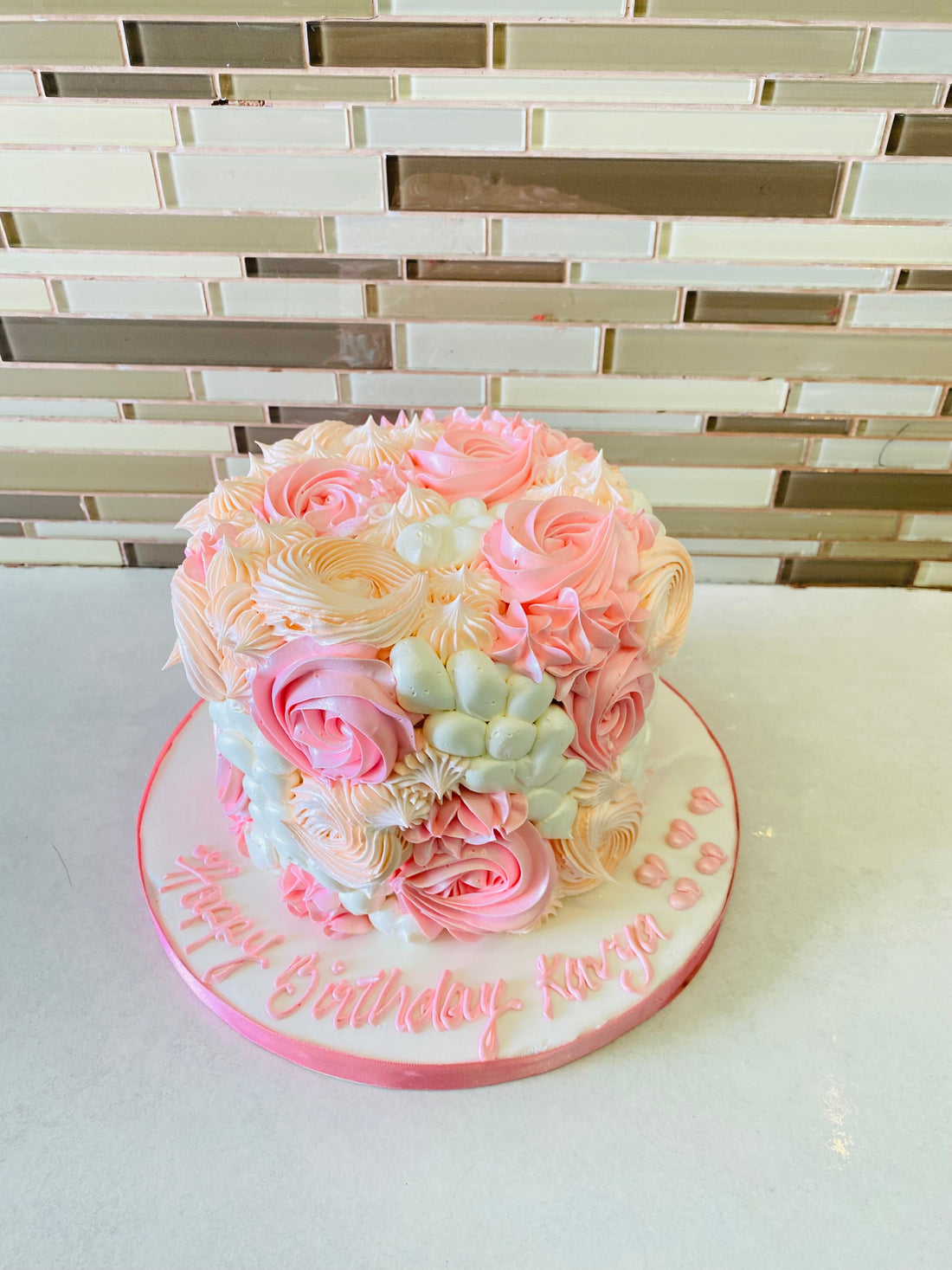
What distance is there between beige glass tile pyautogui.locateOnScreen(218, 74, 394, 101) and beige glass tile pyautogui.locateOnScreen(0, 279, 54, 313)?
1.65ft

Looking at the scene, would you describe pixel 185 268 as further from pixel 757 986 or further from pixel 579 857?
pixel 757 986

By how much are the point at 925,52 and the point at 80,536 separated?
1.77m

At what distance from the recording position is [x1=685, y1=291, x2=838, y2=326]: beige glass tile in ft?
5.51

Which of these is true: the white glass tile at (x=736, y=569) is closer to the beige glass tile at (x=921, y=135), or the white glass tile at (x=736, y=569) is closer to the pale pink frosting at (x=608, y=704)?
the beige glass tile at (x=921, y=135)

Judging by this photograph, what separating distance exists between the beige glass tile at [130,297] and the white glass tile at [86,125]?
227mm

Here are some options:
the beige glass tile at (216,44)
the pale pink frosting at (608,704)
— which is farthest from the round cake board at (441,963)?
the beige glass tile at (216,44)

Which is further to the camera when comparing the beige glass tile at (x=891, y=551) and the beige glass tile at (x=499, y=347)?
the beige glass tile at (x=891, y=551)

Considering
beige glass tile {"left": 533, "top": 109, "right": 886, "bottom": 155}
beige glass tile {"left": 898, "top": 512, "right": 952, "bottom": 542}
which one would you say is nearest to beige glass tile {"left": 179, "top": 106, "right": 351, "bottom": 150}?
beige glass tile {"left": 533, "top": 109, "right": 886, "bottom": 155}

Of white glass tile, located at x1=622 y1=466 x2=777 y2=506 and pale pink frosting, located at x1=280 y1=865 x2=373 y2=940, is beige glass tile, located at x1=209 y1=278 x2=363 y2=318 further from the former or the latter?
pale pink frosting, located at x1=280 y1=865 x2=373 y2=940

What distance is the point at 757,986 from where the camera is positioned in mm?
1164

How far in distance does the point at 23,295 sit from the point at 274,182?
1.74 ft

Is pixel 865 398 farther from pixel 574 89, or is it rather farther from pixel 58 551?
pixel 58 551

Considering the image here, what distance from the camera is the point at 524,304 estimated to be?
170 cm

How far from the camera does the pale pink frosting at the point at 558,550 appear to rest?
40.9 inches
